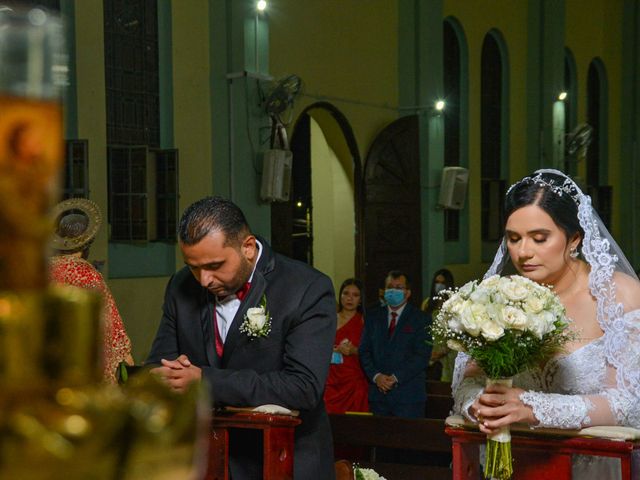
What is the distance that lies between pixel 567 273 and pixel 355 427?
327 centimetres

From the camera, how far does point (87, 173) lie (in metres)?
9.38

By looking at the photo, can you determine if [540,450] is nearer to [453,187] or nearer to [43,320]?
[43,320]

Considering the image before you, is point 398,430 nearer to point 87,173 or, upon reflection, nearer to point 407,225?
point 87,173

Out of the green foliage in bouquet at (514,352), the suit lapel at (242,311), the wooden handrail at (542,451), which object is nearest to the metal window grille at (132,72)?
the suit lapel at (242,311)

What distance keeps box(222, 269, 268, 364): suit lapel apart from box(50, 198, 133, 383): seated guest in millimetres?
2033

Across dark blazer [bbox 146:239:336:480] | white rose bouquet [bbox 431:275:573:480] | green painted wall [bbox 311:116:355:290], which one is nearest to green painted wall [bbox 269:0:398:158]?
green painted wall [bbox 311:116:355:290]

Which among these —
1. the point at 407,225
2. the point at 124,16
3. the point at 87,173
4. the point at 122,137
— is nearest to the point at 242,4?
the point at 124,16

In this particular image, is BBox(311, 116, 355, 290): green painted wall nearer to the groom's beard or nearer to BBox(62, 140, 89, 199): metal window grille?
BBox(62, 140, 89, 199): metal window grille

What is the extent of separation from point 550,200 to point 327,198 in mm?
11453

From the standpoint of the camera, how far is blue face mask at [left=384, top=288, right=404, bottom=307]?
8.07 metres

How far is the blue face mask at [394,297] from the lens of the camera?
807cm

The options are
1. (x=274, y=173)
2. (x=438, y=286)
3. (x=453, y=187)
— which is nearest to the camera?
(x=438, y=286)

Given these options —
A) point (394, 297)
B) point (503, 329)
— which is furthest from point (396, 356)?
point (503, 329)

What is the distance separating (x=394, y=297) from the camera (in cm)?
809
